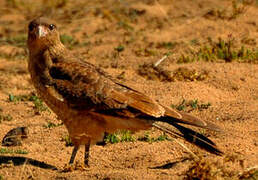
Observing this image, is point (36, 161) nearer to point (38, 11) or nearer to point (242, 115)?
point (242, 115)

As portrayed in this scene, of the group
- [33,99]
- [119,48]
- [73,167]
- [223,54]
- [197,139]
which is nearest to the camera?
[197,139]

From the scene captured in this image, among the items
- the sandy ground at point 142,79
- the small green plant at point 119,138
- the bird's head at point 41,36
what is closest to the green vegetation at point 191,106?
the sandy ground at point 142,79

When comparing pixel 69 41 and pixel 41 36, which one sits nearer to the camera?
pixel 41 36

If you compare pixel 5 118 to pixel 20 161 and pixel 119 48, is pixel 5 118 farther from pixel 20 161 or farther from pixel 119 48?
pixel 119 48

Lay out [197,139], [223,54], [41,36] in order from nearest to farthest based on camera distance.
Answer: [197,139]
[41,36]
[223,54]

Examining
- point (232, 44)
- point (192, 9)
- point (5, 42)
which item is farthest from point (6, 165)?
point (192, 9)

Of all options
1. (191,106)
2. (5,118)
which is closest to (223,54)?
(191,106)

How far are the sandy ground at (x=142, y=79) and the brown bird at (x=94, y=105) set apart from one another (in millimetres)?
347

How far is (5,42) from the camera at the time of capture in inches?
415

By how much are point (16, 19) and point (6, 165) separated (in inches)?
307

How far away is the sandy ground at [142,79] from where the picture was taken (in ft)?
16.6

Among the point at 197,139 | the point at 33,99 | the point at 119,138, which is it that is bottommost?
the point at 119,138

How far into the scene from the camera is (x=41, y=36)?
5660 mm

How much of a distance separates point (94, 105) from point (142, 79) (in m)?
2.93
